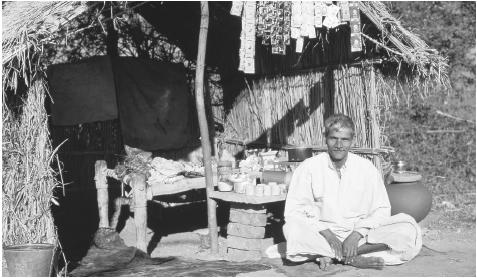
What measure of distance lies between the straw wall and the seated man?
1.37m

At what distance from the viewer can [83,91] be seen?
26.9 ft

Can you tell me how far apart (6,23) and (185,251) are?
3.08 meters

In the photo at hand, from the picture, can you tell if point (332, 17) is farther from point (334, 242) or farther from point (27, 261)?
point (27, 261)

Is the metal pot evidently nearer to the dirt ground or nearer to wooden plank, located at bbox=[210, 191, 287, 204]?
wooden plank, located at bbox=[210, 191, 287, 204]

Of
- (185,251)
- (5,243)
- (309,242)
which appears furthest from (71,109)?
(309,242)

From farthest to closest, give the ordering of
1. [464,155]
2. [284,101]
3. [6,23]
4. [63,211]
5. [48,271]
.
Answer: [464,155], [63,211], [284,101], [6,23], [48,271]

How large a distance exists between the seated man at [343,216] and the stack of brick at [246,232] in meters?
0.80

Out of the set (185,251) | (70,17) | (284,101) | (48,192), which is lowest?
(185,251)

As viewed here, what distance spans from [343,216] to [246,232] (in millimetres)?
1224

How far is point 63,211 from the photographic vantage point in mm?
9406

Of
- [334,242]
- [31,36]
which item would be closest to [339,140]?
[334,242]

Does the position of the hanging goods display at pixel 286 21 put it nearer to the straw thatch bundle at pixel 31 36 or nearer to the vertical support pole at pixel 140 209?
the vertical support pole at pixel 140 209

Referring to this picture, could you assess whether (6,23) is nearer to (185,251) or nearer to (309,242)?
(185,251)

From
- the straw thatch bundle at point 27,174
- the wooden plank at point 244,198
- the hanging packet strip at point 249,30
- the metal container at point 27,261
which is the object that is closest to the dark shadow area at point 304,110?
the hanging packet strip at point 249,30
